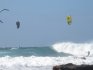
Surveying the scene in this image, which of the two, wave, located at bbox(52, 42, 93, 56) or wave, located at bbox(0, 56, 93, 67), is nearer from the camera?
wave, located at bbox(0, 56, 93, 67)

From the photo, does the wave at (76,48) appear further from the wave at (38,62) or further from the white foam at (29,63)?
the white foam at (29,63)

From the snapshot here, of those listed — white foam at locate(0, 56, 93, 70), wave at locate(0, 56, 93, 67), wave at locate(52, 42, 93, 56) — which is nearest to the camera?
white foam at locate(0, 56, 93, 70)

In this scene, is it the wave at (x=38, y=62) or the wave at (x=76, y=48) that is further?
the wave at (x=76, y=48)

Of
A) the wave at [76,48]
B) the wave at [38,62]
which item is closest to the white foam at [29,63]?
the wave at [38,62]

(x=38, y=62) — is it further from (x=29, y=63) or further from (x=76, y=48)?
(x=76, y=48)

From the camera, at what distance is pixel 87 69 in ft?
57.0

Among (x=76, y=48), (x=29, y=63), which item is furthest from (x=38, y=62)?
(x=76, y=48)

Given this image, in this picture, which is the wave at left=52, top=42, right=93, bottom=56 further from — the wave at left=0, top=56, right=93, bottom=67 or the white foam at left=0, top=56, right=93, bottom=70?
the white foam at left=0, top=56, right=93, bottom=70

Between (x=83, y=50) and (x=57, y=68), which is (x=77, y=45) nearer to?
(x=83, y=50)

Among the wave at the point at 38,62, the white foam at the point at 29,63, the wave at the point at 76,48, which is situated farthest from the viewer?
the wave at the point at 76,48

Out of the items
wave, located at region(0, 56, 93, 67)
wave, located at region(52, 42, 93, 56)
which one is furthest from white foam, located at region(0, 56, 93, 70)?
wave, located at region(52, 42, 93, 56)

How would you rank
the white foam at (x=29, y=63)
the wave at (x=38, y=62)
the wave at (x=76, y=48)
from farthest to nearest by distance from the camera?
the wave at (x=76, y=48)
the wave at (x=38, y=62)
the white foam at (x=29, y=63)

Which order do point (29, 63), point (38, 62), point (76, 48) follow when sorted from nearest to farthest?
point (29, 63), point (38, 62), point (76, 48)

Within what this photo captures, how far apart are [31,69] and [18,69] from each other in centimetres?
91
